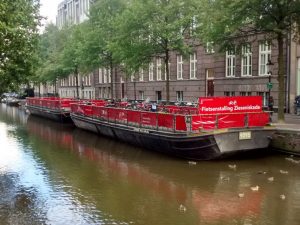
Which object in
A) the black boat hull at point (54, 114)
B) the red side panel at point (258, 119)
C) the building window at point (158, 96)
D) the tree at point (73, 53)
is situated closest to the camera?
the red side panel at point (258, 119)

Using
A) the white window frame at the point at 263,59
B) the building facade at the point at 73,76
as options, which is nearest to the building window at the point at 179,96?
the white window frame at the point at 263,59

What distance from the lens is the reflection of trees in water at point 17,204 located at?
11516 mm

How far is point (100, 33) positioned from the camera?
39406 mm

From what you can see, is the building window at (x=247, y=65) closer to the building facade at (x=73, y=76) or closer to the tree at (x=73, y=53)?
the tree at (x=73, y=53)

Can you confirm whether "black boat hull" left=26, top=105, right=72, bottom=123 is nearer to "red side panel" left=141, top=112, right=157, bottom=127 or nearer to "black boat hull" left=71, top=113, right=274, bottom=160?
"red side panel" left=141, top=112, right=157, bottom=127

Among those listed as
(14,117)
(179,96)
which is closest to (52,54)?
(14,117)

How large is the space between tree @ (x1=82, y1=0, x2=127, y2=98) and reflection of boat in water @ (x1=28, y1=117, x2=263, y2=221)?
49.4 feet

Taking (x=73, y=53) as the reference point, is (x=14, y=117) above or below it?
below

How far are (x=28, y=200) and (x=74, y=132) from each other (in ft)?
62.7

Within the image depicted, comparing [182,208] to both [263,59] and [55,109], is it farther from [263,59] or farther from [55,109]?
[55,109]

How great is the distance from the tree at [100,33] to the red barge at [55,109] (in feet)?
13.8

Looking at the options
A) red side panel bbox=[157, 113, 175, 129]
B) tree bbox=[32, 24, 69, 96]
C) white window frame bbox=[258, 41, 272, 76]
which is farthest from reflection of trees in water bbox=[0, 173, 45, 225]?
tree bbox=[32, 24, 69, 96]

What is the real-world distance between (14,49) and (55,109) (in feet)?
80.6

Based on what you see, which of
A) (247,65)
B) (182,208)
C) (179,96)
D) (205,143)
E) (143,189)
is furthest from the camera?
(179,96)
